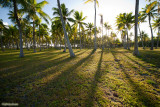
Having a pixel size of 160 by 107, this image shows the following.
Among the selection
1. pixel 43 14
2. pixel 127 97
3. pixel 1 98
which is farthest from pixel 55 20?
pixel 127 97

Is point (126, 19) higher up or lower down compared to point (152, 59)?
higher up

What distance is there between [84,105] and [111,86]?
5.05 ft

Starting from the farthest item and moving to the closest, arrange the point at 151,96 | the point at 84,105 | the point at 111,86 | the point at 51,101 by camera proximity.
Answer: the point at 111,86 → the point at 151,96 → the point at 51,101 → the point at 84,105

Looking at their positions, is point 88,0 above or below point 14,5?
above

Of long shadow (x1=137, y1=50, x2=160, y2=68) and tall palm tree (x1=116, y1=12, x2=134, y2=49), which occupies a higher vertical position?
tall palm tree (x1=116, y1=12, x2=134, y2=49)

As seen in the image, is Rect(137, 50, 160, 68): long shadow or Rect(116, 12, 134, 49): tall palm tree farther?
Rect(116, 12, 134, 49): tall palm tree

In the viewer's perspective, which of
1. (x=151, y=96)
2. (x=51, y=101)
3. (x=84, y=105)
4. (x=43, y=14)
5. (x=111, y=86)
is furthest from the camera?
(x=43, y=14)

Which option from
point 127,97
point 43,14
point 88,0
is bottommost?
point 127,97

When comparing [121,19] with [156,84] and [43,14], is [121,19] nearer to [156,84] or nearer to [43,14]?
[43,14]

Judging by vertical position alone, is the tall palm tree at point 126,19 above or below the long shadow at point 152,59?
above

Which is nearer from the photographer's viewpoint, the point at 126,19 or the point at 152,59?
the point at 152,59

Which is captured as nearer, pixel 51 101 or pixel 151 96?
pixel 51 101

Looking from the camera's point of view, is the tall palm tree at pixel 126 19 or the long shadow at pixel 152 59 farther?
the tall palm tree at pixel 126 19

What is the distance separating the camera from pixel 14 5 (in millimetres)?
9328
